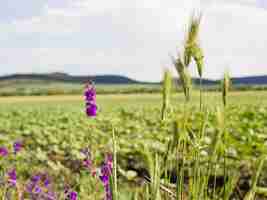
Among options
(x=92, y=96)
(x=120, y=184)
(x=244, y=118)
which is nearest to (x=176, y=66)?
(x=92, y=96)

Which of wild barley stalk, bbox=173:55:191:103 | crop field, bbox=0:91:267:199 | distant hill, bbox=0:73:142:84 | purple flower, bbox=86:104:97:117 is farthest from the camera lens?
distant hill, bbox=0:73:142:84

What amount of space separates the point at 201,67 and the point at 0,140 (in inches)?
303

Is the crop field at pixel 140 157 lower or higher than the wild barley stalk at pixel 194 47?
lower

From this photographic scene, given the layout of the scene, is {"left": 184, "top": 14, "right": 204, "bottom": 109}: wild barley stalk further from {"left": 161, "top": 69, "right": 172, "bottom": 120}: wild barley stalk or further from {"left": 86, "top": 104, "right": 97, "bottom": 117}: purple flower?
{"left": 86, "top": 104, "right": 97, "bottom": 117}: purple flower

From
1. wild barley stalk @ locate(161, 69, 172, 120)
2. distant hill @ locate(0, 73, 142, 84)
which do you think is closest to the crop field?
wild barley stalk @ locate(161, 69, 172, 120)

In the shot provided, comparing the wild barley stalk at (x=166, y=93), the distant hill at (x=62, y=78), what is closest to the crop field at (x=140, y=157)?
the wild barley stalk at (x=166, y=93)

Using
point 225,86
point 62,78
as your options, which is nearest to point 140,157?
point 225,86

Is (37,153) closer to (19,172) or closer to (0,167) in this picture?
(19,172)

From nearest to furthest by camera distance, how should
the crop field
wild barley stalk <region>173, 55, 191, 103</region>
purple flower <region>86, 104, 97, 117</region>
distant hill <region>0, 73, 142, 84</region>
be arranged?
1. wild barley stalk <region>173, 55, 191, 103</region>
2. the crop field
3. purple flower <region>86, 104, 97, 117</region>
4. distant hill <region>0, 73, 142, 84</region>

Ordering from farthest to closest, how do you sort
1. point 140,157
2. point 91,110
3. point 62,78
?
point 62,78 → point 140,157 → point 91,110

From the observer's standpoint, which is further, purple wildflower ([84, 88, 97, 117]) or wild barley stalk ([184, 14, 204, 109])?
purple wildflower ([84, 88, 97, 117])

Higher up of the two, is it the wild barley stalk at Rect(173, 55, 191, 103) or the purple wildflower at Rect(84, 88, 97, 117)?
the wild barley stalk at Rect(173, 55, 191, 103)

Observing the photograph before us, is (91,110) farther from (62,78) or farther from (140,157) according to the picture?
(62,78)

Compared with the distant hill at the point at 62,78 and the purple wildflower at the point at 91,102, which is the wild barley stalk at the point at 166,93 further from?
the distant hill at the point at 62,78
